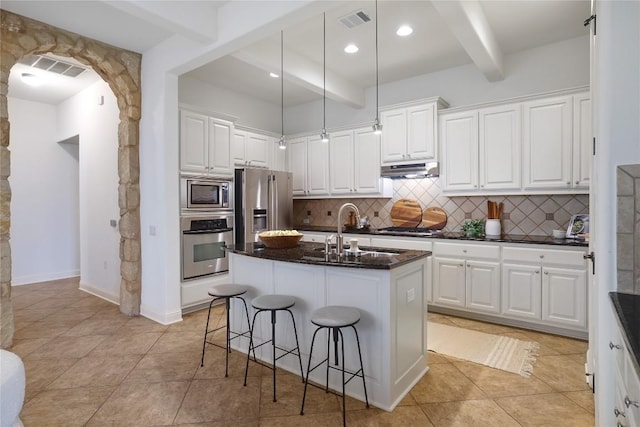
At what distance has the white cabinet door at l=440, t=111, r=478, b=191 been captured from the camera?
3979 mm

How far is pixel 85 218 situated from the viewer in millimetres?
5219

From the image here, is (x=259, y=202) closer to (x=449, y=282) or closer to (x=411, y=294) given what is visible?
(x=449, y=282)

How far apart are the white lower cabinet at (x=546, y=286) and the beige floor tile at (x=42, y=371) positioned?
409 centimetres

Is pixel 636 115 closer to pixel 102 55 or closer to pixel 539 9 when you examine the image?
pixel 539 9

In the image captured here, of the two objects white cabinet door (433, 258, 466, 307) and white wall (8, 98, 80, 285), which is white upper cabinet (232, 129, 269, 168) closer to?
white cabinet door (433, 258, 466, 307)

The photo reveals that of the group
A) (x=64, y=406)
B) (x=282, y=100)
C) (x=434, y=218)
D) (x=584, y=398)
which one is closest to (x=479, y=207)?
(x=434, y=218)

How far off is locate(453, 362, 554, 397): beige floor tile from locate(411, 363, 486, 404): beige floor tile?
6 centimetres

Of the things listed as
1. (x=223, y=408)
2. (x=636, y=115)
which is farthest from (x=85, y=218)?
(x=636, y=115)

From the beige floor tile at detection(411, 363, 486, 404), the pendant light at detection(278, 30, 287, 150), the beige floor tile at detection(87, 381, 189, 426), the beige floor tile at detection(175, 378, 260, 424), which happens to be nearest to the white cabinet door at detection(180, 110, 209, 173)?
the pendant light at detection(278, 30, 287, 150)

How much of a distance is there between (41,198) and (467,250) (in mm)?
6776

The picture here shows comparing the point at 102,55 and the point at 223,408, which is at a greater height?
the point at 102,55

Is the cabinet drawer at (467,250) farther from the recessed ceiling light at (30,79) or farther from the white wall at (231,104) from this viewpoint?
the recessed ceiling light at (30,79)

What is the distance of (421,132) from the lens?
4.26 meters

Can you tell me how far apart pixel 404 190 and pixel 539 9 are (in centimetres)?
247
